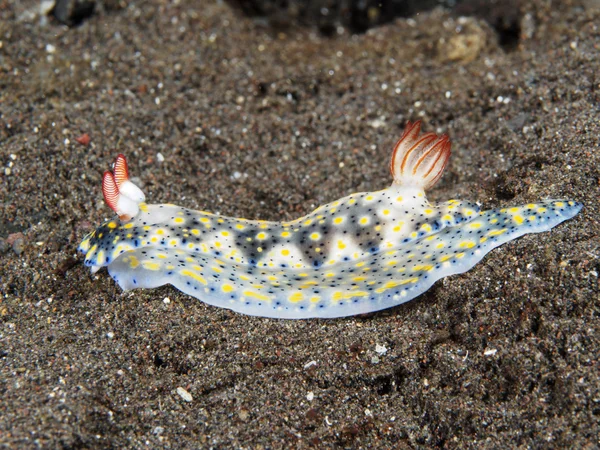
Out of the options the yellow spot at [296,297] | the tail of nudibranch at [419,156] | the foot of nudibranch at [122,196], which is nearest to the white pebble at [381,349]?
the yellow spot at [296,297]

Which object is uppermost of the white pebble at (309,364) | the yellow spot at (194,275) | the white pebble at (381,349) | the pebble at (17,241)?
the yellow spot at (194,275)

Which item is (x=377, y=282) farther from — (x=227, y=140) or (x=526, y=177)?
(x=227, y=140)

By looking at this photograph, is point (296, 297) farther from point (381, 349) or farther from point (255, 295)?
point (381, 349)

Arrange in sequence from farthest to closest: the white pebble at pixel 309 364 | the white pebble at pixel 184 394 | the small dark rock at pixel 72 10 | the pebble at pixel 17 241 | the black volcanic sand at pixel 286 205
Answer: the small dark rock at pixel 72 10 → the pebble at pixel 17 241 → the white pebble at pixel 309 364 → the white pebble at pixel 184 394 → the black volcanic sand at pixel 286 205

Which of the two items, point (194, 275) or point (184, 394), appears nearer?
point (184, 394)

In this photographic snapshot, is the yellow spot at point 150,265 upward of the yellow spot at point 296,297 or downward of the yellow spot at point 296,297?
downward

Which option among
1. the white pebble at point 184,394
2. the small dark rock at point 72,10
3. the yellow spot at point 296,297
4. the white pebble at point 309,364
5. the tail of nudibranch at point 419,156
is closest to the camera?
the white pebble at point 184,394

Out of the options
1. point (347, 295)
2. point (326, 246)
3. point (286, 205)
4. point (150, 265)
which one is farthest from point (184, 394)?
point (286, 205)

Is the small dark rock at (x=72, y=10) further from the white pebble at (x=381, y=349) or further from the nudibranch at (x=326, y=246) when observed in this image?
the white pebble at (x=381, y=349)
